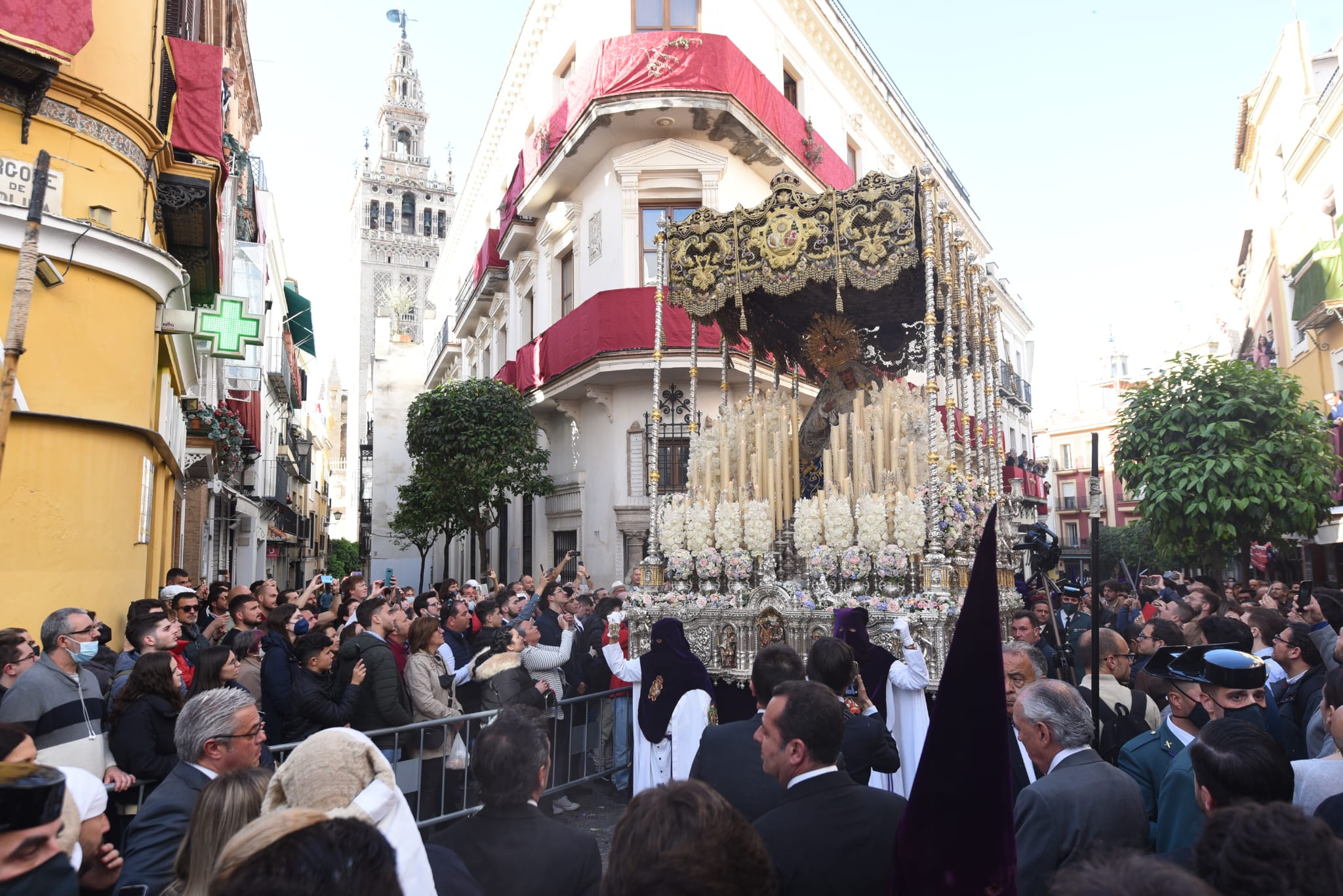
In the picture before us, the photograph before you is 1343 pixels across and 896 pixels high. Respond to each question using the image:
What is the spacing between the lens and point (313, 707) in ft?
17.3

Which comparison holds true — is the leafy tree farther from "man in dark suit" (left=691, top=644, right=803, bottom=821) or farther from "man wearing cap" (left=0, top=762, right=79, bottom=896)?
"man wearing cap" (left=0, top=762, right=79, bottom=896)

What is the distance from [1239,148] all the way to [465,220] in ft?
81.7

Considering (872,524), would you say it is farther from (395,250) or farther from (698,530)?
(395,250)

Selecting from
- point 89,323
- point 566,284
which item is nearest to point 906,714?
point 89,323

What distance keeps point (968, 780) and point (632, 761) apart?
233 inches

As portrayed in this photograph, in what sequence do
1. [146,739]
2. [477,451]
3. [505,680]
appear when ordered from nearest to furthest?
[146,739]
[505,680]
[477,451]

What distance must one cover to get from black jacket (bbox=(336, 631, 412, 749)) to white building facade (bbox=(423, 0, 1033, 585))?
982 cm

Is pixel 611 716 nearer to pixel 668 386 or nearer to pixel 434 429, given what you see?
pixel 668 386

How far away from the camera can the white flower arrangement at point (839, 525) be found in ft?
25.7

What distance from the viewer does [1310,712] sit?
15.5 ft

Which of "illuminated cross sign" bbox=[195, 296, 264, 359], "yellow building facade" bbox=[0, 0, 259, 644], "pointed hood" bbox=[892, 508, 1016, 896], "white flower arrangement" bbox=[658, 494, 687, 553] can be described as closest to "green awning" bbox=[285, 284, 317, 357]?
"illuminated cross sign" bbox=[195, 296, 264, 359]

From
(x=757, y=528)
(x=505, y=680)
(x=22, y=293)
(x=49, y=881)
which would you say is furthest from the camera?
(x=757, y=528)

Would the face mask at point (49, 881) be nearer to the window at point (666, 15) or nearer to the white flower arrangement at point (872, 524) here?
the white flower arrangement at point (872, 524)

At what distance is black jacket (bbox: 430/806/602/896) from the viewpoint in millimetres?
2564
